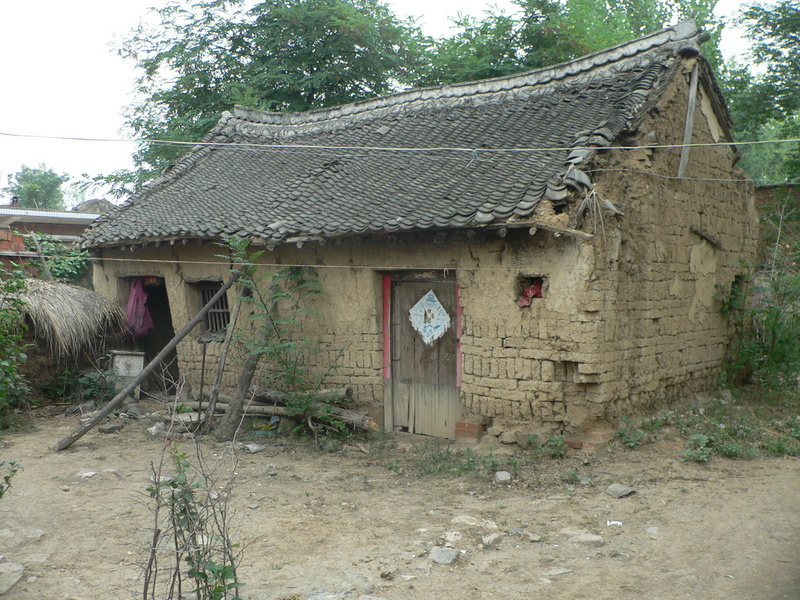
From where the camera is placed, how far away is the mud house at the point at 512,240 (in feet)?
24.3

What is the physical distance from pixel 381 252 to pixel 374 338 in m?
1.07

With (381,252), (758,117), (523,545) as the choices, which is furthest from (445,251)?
(758,117)

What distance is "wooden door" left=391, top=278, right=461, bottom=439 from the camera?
328 inches

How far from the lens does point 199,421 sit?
28.7 feet

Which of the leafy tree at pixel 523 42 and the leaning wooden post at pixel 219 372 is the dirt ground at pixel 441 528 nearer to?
the leaning wooden post at pixel 219 372

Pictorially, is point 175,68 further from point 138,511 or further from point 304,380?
point 138,511

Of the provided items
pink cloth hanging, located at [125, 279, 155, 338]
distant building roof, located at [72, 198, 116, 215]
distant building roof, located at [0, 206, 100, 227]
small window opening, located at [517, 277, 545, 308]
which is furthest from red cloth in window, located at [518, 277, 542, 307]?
distant building roof, located at [72, 198, 116, 215]

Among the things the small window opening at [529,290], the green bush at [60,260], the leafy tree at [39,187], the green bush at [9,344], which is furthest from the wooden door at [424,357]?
the leafy tree at [39,187]

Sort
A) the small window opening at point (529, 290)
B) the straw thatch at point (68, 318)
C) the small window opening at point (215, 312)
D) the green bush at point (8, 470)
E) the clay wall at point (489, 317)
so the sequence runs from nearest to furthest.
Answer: the green bush at point (8, 470) < the clay wall at point (489, 317) < the small window opening at point (529, 290) < the straw thatch at point (68, 318) < the small window opening at point (215, 312)

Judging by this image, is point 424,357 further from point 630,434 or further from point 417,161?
point 417,161

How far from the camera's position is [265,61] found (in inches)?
766

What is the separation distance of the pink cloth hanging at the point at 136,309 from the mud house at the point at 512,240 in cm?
34

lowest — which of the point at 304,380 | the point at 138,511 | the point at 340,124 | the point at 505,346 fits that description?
the point at 138,511

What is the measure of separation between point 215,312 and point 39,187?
28454mm
